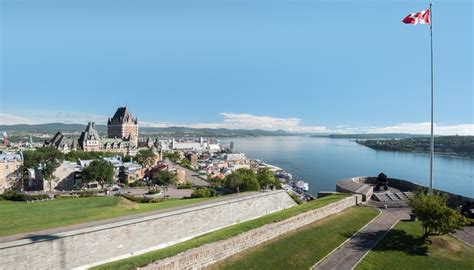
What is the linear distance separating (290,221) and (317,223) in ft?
6.70

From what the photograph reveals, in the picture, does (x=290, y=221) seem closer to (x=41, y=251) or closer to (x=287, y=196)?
(x=287, y=196)

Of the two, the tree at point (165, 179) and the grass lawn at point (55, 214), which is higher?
the grass lawn at point (55, 214)

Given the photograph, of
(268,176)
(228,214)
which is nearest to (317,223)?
(228,214)

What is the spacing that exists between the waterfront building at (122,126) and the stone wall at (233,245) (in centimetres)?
7610

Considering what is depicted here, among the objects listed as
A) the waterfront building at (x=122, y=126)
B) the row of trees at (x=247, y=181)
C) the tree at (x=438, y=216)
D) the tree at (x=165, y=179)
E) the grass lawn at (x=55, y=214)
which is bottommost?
the tree at (x=165, y=179)

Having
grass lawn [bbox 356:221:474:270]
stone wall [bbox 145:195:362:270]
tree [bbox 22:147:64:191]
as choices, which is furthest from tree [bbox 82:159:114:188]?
grass lawn [bbox 356:221:474:270]

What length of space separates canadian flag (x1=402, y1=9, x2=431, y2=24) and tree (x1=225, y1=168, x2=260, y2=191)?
19614 millimetres

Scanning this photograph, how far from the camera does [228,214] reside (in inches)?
672

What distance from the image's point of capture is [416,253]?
13336mm

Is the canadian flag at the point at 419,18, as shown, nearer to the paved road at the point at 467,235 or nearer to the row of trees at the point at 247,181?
the paved road at the point at 467,235

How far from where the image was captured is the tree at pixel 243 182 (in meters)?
32.1

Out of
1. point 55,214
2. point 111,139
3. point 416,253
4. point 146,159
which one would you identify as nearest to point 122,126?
point 111,139

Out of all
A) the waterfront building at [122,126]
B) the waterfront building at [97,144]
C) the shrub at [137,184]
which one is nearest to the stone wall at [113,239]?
the shrub at [137,184]

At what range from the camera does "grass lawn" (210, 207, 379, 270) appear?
1203 cm
